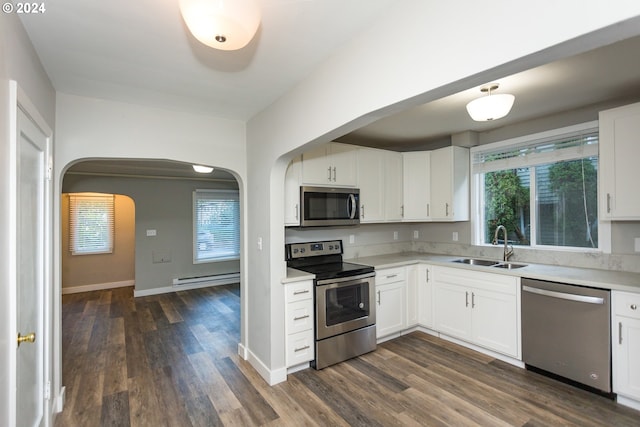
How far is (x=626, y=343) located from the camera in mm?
2219

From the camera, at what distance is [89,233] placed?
6254 millimetres

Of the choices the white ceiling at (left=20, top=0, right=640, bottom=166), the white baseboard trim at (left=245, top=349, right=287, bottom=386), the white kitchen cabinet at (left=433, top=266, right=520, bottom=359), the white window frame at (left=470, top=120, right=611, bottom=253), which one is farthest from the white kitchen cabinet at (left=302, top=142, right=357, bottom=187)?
the white baseboard trim at (left=245, top=349, right=287, bottom=386)

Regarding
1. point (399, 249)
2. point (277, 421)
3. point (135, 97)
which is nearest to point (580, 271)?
point (399, 249)

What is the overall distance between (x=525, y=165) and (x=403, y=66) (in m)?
2.74

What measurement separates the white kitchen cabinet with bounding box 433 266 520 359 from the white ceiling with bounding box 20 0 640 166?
1676mm

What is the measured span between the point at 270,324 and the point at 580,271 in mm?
2803

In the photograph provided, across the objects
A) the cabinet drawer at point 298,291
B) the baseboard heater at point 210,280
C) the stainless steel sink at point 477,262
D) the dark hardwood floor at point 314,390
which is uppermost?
the stainless steel sink at point 477,262

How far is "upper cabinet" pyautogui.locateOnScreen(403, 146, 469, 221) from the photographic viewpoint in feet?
12.2

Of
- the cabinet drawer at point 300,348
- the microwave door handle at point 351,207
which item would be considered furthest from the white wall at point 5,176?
the microwave door handle at point 351,207

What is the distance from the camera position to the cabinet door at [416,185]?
3.92 metres

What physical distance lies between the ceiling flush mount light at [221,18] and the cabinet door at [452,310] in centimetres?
308

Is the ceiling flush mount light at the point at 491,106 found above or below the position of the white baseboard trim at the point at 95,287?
above

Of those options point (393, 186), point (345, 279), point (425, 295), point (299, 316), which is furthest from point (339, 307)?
point (393, 186)

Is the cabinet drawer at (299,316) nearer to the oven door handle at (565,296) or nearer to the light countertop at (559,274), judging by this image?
the light countertop at (559,274)
